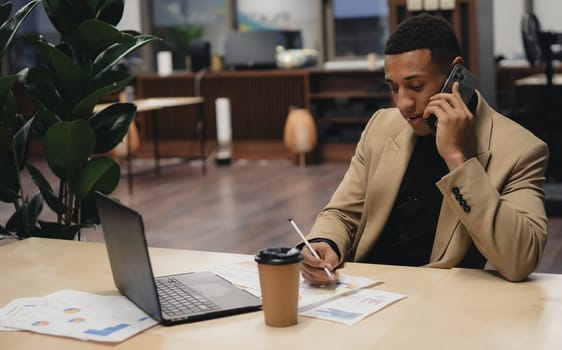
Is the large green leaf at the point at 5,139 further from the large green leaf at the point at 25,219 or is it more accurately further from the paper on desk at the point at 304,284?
the paper on desk at the point at 304,284

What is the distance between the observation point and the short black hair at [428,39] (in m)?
2.01

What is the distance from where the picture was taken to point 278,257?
148cm

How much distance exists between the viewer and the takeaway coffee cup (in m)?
1.47

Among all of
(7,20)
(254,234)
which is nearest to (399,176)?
(7,20)

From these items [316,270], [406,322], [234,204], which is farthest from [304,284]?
[234,204]

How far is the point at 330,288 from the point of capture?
1.77 metres

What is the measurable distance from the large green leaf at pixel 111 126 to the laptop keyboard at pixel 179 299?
38.9 inches

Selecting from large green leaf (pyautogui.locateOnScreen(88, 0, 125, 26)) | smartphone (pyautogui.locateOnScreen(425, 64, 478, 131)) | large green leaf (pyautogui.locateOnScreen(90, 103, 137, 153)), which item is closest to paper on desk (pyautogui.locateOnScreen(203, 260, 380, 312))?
smartphone (pyautogui.locateOnScreen(425, 64, 478, 131))

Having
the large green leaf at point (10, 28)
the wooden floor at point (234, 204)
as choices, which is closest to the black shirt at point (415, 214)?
the large green leaf at point (10, 28)

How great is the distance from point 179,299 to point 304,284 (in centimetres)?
29

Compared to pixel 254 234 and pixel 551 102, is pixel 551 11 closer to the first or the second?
pixel 551 102

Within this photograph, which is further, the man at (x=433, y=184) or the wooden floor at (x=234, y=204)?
the wooden floor at (x=234, y=204)

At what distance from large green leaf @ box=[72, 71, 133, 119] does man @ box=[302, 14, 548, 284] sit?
0.79m

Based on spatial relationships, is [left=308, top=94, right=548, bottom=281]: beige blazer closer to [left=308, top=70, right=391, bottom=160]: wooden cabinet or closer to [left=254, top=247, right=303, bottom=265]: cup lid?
[left=254, top=247, right=303, bottom=265]: cup lid
